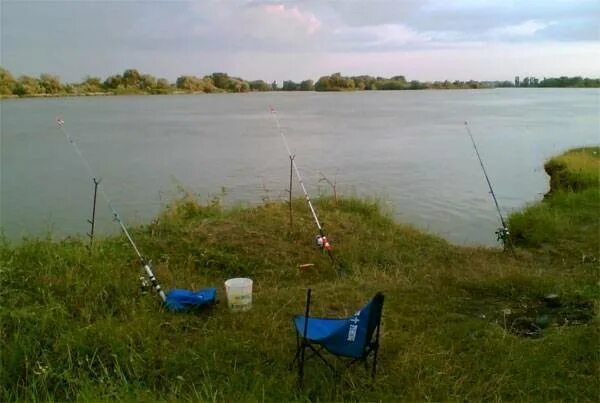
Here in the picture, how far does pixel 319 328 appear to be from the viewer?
2787 millimetres

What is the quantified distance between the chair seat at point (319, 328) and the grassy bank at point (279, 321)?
0.21 meters

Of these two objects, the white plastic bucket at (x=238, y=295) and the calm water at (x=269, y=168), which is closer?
the white plastic bucket at (x=238, y=295)

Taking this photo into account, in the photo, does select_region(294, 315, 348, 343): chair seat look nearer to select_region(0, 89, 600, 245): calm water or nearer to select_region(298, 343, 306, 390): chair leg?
select_region(298, 343, 306, 390): chair leg

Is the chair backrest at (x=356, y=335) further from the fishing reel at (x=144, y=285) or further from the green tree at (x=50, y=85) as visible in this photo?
the green tree at (x=50, y=85)

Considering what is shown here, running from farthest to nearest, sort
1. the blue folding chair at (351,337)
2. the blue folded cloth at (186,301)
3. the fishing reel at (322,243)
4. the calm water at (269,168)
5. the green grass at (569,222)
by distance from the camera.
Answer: the calm water at (269,168)
the green grass at (569,222)
the fishing reel at (322,243)
the blue folded cloth at (186,301)
the blue folding chair at (351,337)

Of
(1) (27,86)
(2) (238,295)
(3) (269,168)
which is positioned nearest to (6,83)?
(1) (27,86)

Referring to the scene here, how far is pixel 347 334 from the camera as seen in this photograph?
257 centimetres

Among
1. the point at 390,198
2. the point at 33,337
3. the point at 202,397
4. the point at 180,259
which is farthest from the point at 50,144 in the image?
the point at 202,397

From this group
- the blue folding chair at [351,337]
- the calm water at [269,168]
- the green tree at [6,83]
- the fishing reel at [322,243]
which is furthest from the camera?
the green tree at [6,83]

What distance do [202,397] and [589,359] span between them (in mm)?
2082

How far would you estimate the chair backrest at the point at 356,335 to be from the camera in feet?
8.21

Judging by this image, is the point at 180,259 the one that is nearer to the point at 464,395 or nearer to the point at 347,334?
the point at 347,334

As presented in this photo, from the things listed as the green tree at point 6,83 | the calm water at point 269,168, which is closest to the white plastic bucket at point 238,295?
the calm water at point 269,168

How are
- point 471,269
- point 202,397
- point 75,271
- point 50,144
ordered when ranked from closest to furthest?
point 202,397 < point 75,271 < point 471,269 < point 50,144
